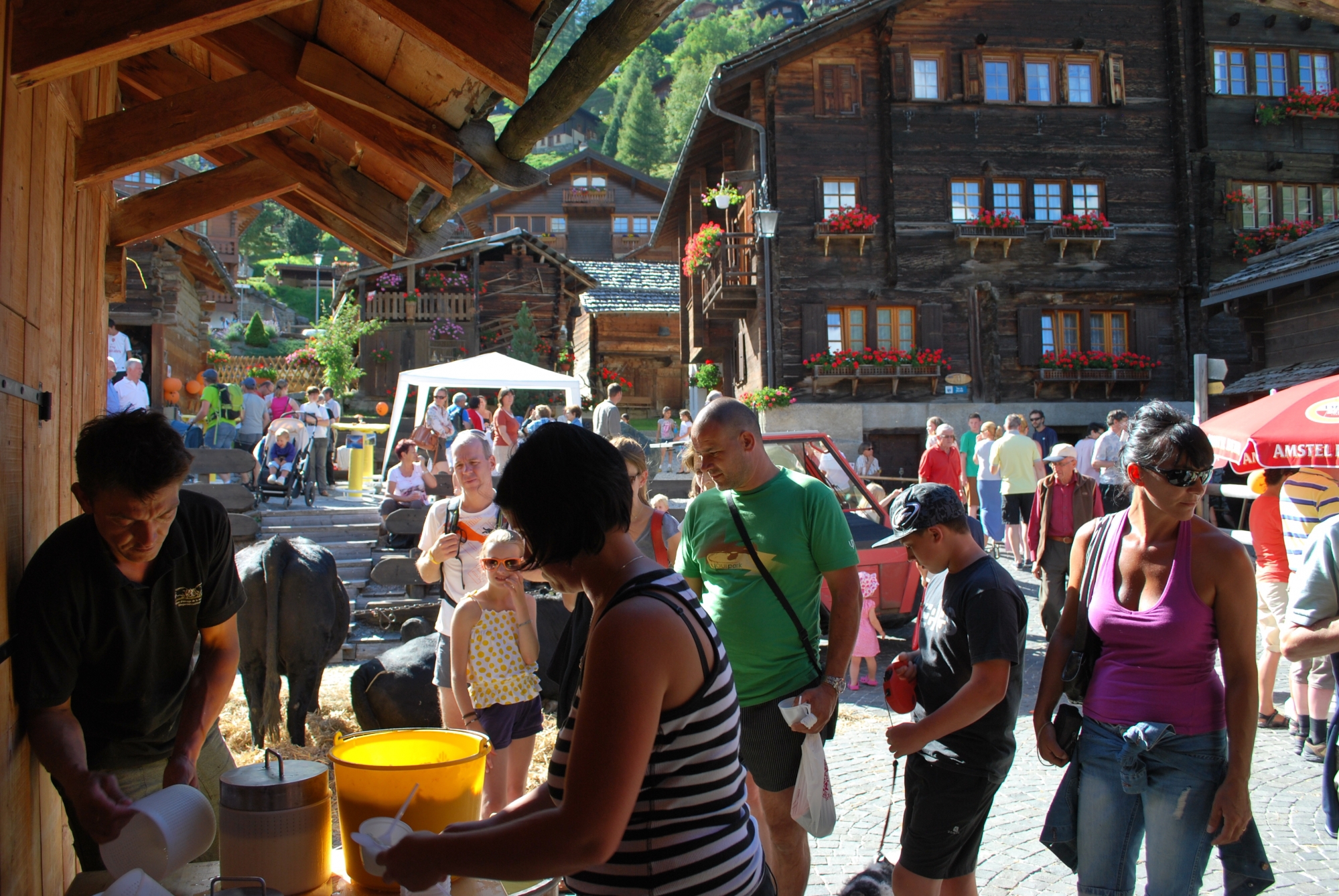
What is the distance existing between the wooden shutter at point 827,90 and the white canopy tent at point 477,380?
8410 millimetres

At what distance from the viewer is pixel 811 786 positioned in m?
3.21

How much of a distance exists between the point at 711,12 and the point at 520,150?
109982mm

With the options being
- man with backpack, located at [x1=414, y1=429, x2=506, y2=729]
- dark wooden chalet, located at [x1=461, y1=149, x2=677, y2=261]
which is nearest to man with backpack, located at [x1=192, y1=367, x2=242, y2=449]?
man with backpack, located at [x1=414, y1=429, x2=506, y2=729]

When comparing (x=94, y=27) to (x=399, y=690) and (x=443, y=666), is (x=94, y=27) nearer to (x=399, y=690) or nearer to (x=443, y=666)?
(x=443, y=666)

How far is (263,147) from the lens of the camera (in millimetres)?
4578

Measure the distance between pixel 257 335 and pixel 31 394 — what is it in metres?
46.7

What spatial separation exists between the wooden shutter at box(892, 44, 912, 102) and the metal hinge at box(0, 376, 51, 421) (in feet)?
65.9

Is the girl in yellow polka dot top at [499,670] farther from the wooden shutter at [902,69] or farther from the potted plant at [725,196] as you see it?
the wooden shutter at [902,69]

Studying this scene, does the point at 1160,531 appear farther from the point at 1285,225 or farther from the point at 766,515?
the point at 1285,225

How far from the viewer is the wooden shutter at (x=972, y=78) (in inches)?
806

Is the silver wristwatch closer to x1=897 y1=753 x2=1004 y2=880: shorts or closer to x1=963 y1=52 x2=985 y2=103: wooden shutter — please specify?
x1=897 y1=753 x2=1004 y2=880: shorts

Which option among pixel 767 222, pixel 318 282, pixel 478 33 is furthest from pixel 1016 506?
pixel 318 282

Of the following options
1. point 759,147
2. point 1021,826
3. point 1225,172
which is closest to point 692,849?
point 1021,826

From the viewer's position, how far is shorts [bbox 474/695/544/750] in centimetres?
405
